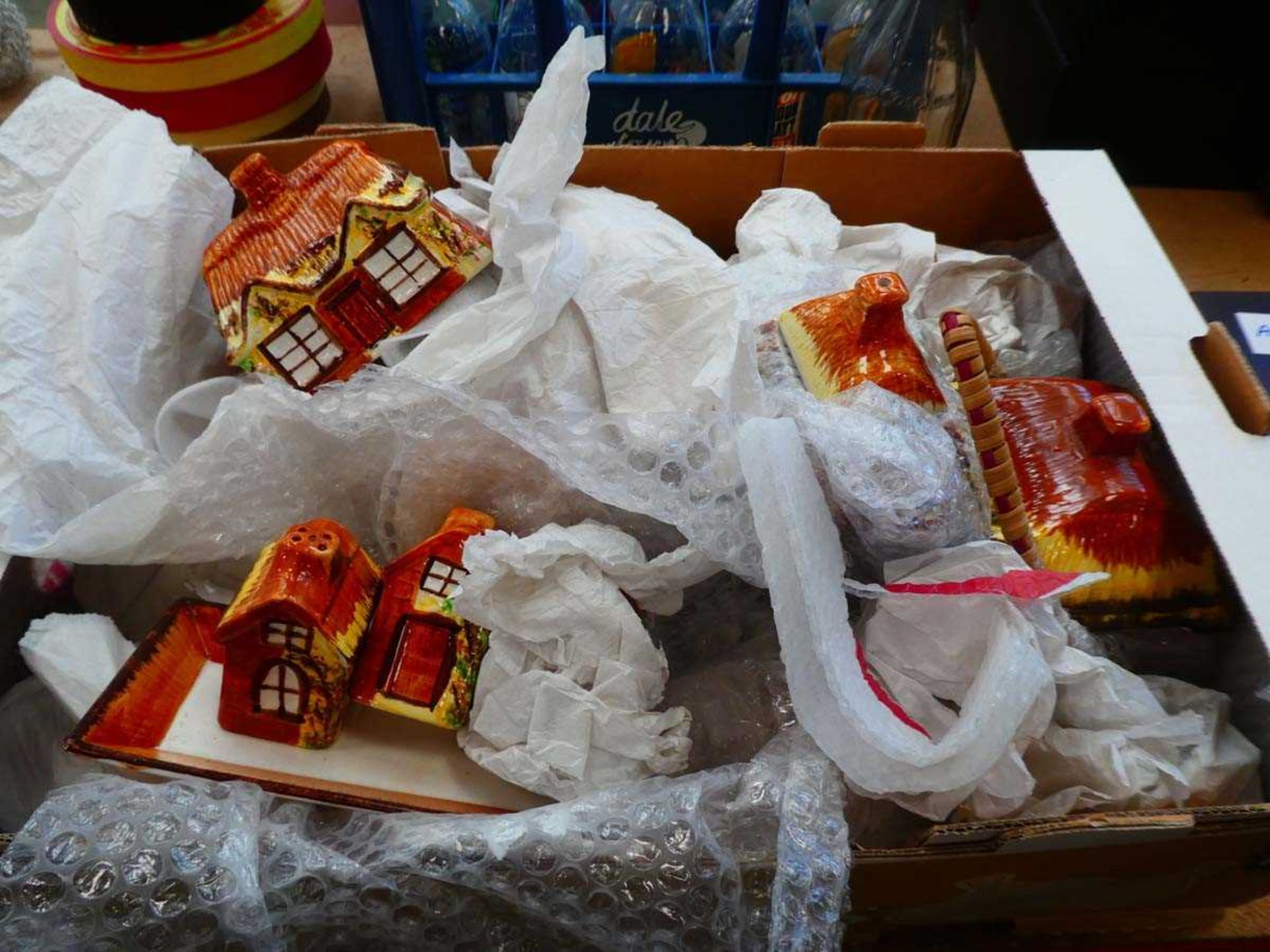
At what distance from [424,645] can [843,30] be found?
929mm

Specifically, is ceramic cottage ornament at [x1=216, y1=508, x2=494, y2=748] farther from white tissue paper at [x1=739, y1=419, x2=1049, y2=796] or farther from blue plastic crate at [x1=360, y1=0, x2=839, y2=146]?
blue plastic crate at [x1=360, y1=0, x2=839, y2=146]

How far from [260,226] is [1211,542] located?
27.2 inches

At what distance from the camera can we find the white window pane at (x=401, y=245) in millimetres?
645

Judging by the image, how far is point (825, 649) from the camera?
47cm

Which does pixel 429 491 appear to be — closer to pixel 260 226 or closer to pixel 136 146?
pixel 260 226

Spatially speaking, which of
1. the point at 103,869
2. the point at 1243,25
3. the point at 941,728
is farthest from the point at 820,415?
the point at 1243,25

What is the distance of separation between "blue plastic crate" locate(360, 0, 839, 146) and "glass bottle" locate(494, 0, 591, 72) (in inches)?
0.7

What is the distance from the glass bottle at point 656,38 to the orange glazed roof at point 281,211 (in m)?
0.43

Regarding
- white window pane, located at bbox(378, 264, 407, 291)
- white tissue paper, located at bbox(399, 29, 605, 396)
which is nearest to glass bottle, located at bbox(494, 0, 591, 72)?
white tissue paper, located at bbox(399, 29, 605, 396)

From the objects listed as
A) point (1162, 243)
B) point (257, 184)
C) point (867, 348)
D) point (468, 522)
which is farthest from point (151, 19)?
point (1162, 243)

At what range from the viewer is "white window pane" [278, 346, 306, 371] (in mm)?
641

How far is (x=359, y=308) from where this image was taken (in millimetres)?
646

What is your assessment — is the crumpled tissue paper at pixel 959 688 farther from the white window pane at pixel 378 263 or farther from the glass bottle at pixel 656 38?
the glass bottle at pixel 656 38

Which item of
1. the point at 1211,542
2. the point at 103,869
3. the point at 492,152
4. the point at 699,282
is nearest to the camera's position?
the point at 103,869
